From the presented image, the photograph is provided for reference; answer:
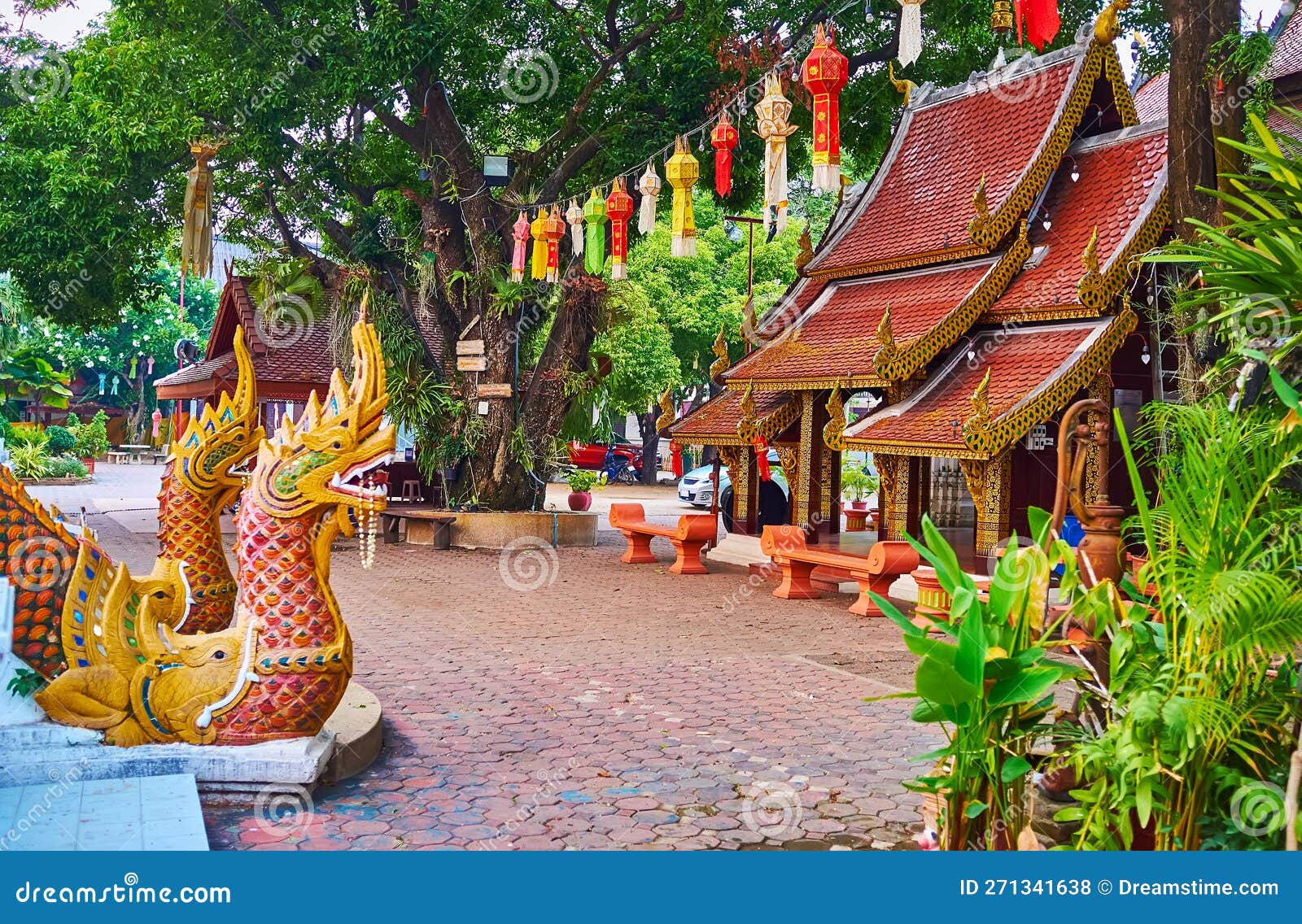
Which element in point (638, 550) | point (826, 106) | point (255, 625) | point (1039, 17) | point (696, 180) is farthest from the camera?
point (638, 550)

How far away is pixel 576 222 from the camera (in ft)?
51.4

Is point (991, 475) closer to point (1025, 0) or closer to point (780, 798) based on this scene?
point (1025, 0)

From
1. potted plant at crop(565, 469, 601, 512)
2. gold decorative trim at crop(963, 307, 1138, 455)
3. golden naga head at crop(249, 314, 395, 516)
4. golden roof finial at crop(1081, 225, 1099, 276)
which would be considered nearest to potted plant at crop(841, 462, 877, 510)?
potted plant at crop(565, 469, 601, 512)

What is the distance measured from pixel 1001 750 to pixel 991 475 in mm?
7471

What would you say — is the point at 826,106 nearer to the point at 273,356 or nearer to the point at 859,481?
the point at 859,481

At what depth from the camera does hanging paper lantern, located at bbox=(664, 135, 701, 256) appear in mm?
13188

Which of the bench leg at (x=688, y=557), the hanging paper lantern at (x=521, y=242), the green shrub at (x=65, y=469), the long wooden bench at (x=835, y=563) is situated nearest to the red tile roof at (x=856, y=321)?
the long wooden bench at (x=835, y=563)

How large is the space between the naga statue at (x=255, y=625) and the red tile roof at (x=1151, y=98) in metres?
15.9

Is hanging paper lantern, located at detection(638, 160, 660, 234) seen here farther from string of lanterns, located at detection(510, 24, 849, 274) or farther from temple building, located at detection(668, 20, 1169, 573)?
temple building, located at detection(668, 20, 1169, 573)

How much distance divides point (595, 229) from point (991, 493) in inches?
245

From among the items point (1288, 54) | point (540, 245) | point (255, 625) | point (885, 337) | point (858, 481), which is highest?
point (1288, 54)

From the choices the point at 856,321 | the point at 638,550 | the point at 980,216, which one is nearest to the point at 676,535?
the point at 638,550

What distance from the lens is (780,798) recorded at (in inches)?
235

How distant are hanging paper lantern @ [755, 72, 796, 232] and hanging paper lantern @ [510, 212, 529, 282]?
5.70 m
